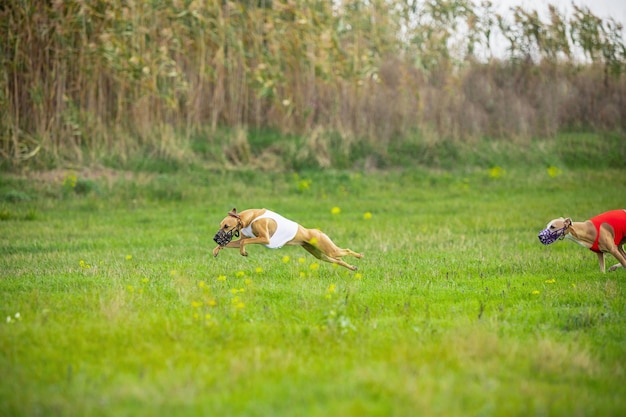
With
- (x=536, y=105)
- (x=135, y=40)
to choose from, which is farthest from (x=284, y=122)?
(x=536, y=105)

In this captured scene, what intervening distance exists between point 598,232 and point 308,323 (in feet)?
12.5

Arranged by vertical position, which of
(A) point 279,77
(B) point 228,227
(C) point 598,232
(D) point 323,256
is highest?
(A) point 279,77

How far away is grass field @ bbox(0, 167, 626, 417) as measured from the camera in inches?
173

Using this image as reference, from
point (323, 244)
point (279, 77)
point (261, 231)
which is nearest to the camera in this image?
point (261, 231)

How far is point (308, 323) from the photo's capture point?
617cm

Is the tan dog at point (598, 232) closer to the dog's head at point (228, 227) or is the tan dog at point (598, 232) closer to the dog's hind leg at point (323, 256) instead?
the dog's hind leg at point (323, 256)

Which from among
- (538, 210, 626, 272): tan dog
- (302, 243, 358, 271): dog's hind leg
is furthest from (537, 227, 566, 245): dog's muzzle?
(302, 243, 358, 271): dog's hind leg

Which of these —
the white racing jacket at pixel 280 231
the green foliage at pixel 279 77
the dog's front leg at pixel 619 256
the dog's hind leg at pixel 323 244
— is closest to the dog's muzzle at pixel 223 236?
the white racing jacket at pixel 280 231

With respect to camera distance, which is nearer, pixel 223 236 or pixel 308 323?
pixel 308 323

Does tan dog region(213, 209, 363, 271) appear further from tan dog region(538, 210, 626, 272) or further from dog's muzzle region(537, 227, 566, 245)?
tan dog region(538, 210, 626, 272)

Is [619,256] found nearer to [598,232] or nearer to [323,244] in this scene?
[598,232]

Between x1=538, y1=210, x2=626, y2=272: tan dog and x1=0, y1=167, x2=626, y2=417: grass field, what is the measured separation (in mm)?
322

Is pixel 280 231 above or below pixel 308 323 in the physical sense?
above

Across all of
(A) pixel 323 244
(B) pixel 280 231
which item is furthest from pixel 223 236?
(A) pixel 323 244
